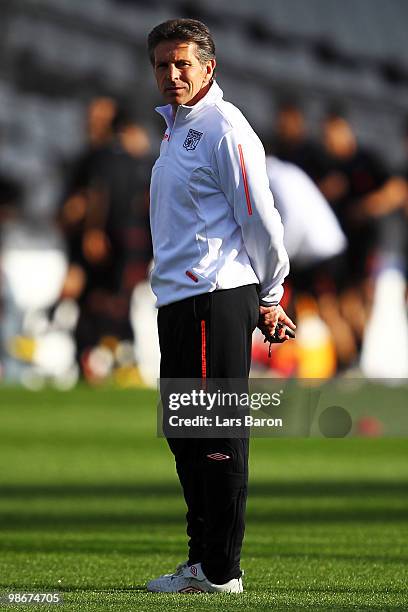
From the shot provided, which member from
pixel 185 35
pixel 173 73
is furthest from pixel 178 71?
pixel 185 35

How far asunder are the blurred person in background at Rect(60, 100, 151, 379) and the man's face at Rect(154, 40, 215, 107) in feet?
32.7

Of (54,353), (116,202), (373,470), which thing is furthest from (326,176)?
(373,470)

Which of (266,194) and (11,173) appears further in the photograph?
(11,173)

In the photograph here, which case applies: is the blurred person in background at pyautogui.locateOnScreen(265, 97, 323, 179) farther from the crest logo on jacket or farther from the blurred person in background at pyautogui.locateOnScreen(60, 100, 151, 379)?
the crest logo on jacket

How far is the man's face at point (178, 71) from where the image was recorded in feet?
17.1

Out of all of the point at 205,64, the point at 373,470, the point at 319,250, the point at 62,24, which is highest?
the point at 62,24

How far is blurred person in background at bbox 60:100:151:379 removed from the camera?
50.2 ft

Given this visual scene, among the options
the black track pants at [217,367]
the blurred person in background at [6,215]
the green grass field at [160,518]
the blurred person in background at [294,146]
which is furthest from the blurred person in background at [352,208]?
the black track pants at [217,367]

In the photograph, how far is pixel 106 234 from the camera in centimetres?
1548

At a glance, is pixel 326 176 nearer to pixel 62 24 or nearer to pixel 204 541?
pixel 204 541

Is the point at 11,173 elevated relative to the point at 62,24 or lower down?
lower down

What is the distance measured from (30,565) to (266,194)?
6.13 ft

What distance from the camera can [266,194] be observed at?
16.8 feet

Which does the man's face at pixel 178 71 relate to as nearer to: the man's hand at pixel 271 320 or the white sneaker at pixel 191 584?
the man's hand at pixel 271 320
